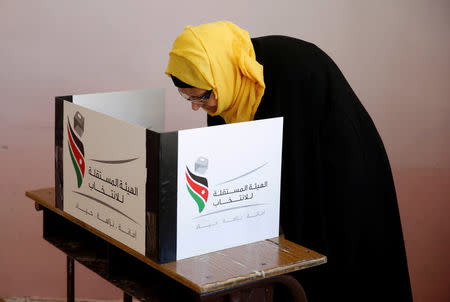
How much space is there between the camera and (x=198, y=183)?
4.84ft

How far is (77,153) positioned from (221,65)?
1.54 ft

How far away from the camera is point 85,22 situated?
112 inches

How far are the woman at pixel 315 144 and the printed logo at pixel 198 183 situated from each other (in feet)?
1.40

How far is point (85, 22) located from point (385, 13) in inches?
49.4

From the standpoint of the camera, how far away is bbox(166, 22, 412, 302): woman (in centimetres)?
186

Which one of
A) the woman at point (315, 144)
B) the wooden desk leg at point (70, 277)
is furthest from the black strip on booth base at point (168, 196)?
the wooden desk leg at point (70, 277)

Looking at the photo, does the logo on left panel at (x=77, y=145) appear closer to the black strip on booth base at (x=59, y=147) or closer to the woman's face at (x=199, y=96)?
the black strip on booth base at (x=59, y=147)

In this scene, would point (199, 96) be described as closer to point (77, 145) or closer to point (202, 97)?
point (202, 97)

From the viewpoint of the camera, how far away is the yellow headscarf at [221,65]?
187cm

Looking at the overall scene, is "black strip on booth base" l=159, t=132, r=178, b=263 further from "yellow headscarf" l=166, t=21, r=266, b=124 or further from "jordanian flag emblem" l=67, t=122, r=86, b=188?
"yellow headscarf" l=166, t=21, r=266, b=124

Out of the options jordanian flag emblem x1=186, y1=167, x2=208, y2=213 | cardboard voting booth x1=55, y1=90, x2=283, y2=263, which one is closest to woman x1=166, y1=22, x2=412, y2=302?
cardboard voting booth x1=55, y1=90, x2=283, y2=263

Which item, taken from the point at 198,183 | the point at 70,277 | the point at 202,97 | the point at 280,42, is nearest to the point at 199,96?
the point at 202,97

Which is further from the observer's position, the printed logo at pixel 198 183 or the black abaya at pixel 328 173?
the black abaya at pixel 328 173

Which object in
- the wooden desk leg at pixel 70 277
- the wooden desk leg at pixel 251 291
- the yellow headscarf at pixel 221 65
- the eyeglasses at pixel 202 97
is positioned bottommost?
the wooden desk leg at pixel 70 277
